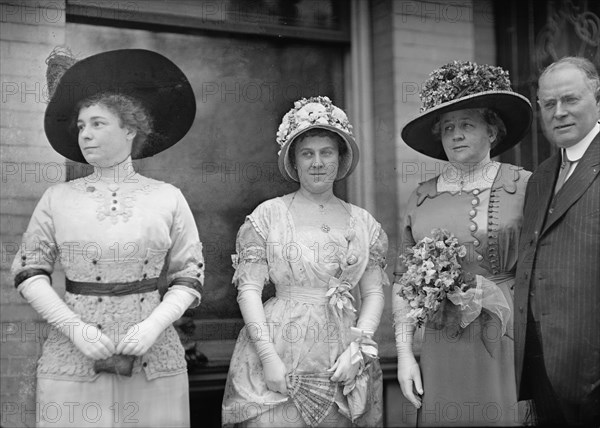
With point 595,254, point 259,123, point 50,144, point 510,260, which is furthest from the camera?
point 259,123

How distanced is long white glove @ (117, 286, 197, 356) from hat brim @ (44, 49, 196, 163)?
0.86 metres

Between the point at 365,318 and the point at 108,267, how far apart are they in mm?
1325

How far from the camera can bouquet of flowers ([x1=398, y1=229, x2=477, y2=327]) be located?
4160mm

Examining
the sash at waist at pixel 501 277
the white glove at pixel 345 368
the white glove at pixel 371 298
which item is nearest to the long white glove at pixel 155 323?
the white glove at pixel 345 368

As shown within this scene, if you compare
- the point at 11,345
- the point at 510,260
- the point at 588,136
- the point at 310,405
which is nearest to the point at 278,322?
the point at 310,405

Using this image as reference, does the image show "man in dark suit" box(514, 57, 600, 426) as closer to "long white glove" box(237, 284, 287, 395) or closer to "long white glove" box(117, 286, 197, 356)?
"long white glove" box(237, 284, 287, 395)

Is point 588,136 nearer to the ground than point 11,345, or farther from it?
farther from it

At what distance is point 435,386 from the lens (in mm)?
4297

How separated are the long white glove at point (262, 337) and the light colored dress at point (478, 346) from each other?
753 mm

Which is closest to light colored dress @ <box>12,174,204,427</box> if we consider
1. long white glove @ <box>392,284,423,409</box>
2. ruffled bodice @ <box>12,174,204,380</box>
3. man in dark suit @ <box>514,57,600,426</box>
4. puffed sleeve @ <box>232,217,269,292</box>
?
ruffled bodice @ <box>12,174,204,380</box>

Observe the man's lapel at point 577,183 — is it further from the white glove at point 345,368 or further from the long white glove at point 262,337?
the long white glove at point 262,337

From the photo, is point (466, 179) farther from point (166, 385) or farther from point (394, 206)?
point (166, 385)

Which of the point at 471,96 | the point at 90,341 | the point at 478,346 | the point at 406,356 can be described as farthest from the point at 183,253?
the point at 471,96

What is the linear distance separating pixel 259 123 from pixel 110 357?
6.97 ft
